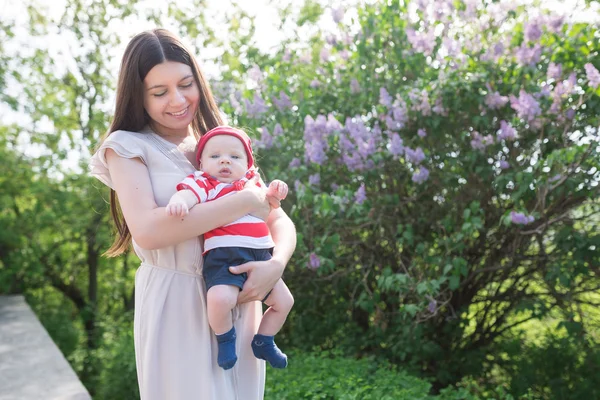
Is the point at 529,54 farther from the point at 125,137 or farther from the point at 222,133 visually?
the point at 125,137

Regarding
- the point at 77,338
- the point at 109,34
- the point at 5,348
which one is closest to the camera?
the point at 5,348

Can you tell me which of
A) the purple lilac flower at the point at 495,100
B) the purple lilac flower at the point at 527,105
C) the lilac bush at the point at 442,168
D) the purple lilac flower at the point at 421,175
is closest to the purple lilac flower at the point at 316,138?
the lilac bush at the point at 442,168

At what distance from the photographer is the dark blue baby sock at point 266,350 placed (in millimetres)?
1875

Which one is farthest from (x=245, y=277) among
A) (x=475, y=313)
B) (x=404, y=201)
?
(x=475, y=313)

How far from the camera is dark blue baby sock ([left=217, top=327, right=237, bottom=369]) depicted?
179cm

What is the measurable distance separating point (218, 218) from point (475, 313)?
3.56m

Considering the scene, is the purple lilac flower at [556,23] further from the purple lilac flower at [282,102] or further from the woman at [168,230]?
the woman at [168,230]

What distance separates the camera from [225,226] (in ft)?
5.92

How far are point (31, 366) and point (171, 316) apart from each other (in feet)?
10.3

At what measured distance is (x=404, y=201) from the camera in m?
4.37

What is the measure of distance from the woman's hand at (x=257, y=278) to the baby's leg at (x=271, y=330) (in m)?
0.07

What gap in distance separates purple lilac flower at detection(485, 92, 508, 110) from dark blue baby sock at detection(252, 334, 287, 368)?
8.12 feet

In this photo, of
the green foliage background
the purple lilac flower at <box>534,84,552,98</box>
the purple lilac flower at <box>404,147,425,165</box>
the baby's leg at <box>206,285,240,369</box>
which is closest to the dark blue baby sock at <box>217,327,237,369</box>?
the baby's leg at <box>206,285,240,369</box>

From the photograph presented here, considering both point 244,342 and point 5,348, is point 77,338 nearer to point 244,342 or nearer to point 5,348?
point 5,348
